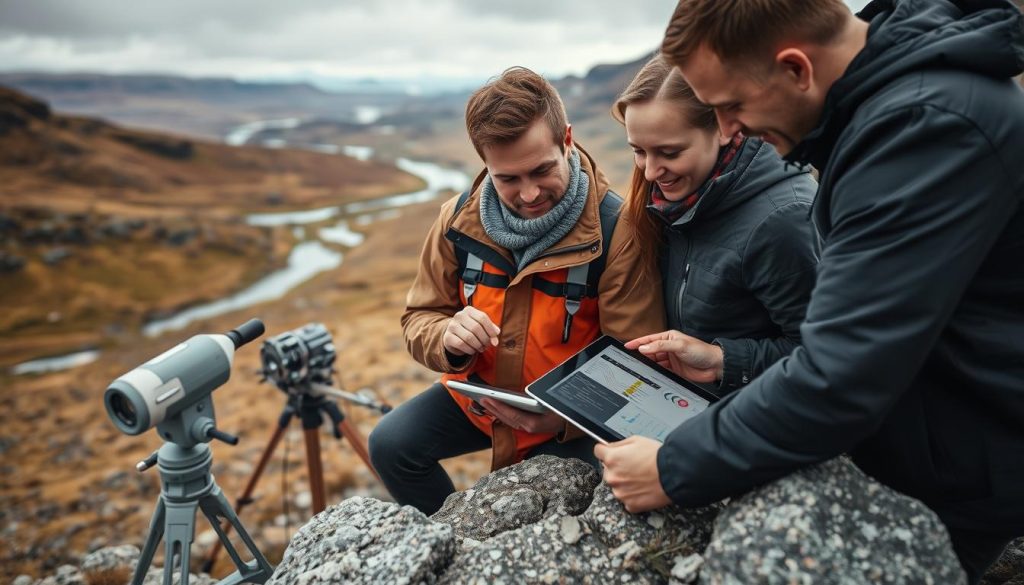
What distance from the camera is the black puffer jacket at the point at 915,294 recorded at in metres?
1.94

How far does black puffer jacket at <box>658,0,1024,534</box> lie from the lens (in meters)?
1.94

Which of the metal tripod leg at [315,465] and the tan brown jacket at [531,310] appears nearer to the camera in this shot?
the tan brown jacket at [531,310]

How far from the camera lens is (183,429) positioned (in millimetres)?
4145

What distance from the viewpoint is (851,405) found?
208cm

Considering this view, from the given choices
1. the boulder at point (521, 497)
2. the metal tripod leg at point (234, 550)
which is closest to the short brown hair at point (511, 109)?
the boulder at point (521, 497)

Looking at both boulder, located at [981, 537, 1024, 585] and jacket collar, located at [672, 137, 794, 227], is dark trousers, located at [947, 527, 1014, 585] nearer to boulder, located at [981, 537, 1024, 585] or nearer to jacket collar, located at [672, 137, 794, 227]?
boulder, located at [981, 537, 1024, 585]

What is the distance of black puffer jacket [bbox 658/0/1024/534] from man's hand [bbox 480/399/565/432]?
165cm

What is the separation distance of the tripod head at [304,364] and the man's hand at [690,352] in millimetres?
3516

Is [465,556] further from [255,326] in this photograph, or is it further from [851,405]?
[255,326]

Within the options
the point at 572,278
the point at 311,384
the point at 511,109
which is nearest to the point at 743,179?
the point at 572,278

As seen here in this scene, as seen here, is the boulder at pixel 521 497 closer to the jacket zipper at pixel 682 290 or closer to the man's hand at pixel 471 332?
the man's hand at pixel 471 332

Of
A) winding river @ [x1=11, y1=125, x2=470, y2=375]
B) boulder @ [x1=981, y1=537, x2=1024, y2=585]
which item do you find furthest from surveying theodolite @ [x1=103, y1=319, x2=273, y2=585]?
winding river @ [x1=11, y1=125, x2=470, y2=375]

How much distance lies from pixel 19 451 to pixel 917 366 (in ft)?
90.2

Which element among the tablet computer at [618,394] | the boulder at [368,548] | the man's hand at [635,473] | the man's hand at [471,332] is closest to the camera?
the man's hand at [635,473]
